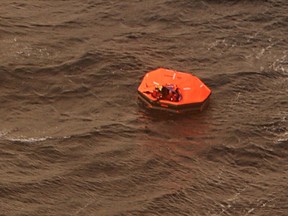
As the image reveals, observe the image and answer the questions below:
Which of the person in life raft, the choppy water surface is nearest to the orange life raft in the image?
the person in life raft

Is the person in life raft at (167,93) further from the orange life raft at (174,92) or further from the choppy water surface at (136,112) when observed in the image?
the choppy water surface at (136,112)

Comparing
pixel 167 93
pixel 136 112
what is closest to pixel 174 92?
pixel 167 93

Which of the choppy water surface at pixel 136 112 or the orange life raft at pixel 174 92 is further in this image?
the orange life raft at pixel 174 92

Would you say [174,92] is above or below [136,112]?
above

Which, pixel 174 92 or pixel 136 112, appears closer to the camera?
pixel 174 92

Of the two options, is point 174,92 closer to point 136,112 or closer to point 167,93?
point 167,93

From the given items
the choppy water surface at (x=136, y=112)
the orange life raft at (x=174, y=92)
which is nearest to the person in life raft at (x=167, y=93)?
the orange life raft at (x=174, y=92)
